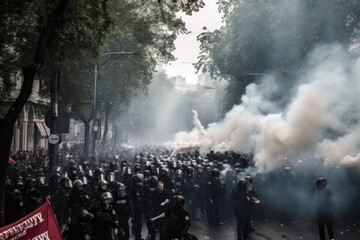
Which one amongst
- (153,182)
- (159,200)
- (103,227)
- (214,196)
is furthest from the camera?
(214,196)

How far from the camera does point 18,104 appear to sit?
9.39 meters

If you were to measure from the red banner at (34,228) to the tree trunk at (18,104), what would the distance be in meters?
2.08

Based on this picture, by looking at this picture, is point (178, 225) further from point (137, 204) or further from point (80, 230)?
point (137, 204)

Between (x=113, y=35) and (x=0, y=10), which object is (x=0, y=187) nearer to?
(x=0, y=10)

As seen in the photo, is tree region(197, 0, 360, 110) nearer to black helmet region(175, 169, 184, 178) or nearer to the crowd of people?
the crowd of people

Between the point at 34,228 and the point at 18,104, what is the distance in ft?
9.76

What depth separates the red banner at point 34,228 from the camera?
7.25 metres

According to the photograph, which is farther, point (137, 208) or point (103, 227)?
point (137, 208)

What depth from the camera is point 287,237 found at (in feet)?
43.8

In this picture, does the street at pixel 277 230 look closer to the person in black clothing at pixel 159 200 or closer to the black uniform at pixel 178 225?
the person in black clothing at pixel 159 200

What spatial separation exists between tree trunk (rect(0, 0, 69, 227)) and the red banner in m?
2.08

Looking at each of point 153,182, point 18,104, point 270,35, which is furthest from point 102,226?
point 270,35

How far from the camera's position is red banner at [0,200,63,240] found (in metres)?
7.25

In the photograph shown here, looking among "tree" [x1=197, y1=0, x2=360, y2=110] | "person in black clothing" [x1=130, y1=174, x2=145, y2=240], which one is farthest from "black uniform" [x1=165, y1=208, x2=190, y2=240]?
"tree" [x1=197, y1=0, x2=360, y2=110]
